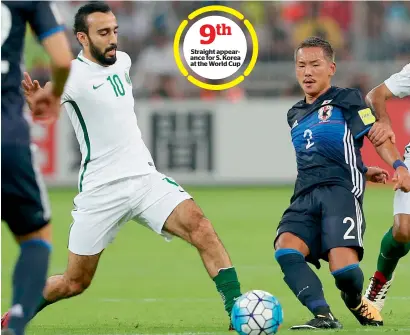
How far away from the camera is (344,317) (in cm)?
748

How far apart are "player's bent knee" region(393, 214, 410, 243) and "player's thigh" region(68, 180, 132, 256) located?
1884 millimetres

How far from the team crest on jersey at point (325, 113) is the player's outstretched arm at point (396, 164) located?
0.39m

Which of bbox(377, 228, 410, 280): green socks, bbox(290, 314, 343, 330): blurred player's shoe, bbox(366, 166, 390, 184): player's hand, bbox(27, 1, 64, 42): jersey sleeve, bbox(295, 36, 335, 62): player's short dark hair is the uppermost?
bbox(27, 1, 64, 42): jersey sleeve

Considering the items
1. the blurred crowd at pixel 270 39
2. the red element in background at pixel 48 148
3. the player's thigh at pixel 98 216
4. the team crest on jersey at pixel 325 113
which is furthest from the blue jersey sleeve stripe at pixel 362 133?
the blurred crowd at pixel 270 39

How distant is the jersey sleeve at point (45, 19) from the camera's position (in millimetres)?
5070

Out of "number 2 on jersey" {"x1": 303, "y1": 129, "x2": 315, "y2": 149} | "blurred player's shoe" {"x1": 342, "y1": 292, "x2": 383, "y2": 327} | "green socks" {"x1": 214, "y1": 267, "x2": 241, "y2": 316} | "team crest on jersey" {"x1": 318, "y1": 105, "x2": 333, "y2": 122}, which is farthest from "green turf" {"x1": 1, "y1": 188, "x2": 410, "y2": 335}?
"team crest on jersey" {"x1": 318, "y1": 105, "x2": 333, "y2": 122}

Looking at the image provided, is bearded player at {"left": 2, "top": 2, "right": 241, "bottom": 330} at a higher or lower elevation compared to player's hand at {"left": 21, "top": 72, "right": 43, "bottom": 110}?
lower

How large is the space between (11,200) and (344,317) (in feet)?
10.2

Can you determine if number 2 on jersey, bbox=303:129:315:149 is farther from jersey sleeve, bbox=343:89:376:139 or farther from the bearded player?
the bearded player

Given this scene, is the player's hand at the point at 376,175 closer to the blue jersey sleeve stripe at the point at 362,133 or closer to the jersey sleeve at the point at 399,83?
the blue jersey sleeve stripe at the point at 362,133

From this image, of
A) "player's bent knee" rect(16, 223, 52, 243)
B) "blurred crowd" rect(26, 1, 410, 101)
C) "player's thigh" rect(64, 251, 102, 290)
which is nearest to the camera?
"player's bent knee" rect(16, 223, 52, 243)

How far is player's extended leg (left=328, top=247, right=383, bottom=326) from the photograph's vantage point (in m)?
6.75

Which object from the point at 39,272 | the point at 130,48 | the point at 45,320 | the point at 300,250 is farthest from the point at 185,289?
the point at 130,48

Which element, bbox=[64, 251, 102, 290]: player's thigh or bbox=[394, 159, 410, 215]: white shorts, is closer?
bbox=[64, 251, 102, 290]: player's thigh
